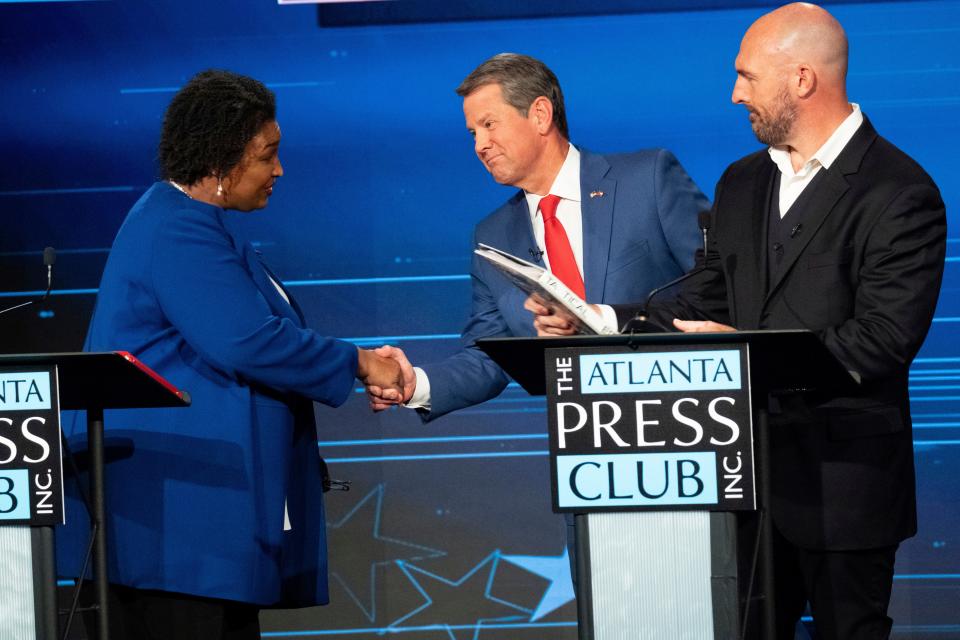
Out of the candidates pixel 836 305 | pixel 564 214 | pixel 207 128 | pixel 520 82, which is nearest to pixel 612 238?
pixel 564 214

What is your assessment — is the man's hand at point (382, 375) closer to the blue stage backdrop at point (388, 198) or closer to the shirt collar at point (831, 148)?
the shirt collar at point (831, 148)

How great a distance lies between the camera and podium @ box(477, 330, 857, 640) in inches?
87.9

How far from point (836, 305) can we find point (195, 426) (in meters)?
1.34

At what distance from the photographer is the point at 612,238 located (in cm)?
344

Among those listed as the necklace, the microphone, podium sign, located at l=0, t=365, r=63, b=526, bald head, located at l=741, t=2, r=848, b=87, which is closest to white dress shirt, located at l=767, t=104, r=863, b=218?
bald head, located at l=741, t=2, r=848, b=87

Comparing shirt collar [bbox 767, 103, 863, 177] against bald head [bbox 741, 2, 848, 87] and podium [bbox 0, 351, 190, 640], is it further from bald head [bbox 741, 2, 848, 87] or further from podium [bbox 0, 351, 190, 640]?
podium [bbox 0, 351, 190, 640]

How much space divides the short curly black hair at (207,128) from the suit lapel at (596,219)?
3.23ft

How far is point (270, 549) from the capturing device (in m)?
2.70

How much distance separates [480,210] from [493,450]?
864 millimetres

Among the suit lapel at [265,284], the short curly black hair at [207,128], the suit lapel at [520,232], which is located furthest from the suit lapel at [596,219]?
the short curly black hair at [207,128]

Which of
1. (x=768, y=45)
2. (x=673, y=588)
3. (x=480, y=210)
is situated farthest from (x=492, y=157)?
(x=673, y=588)

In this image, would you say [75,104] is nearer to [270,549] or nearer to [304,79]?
[304,79]

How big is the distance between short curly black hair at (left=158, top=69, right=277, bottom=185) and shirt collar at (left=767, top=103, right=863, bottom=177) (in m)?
1.18

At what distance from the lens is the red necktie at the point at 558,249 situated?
3477 mm
